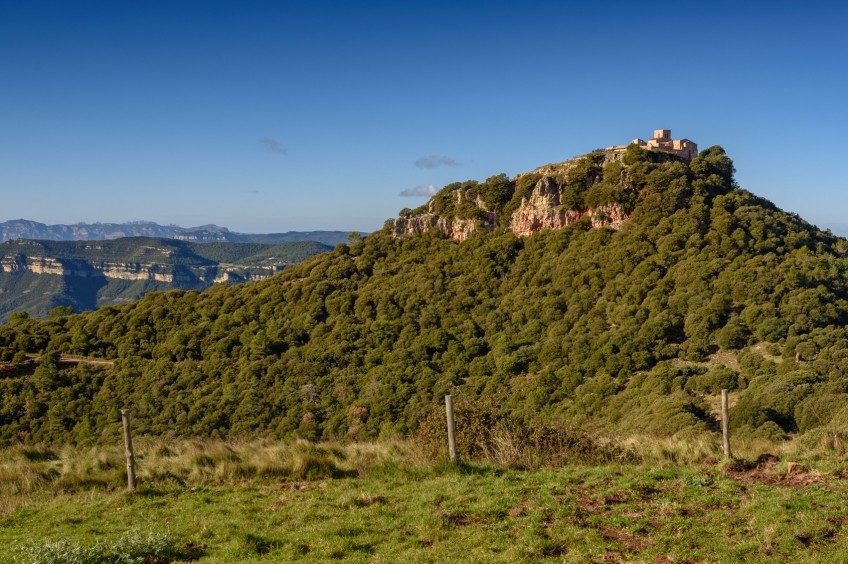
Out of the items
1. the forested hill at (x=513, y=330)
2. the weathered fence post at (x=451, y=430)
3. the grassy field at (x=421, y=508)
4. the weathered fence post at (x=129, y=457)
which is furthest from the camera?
the forested hill at (x=513, y=330)

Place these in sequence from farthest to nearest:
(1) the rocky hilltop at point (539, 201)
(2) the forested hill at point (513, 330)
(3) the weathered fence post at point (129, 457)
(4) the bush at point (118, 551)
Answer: (1) the rocky hilltop at point (539, 201), (2) the forested hill at point (513, 330), (3) the weathered fence post at point (129, 457), (4) the bush at point (118, 551)

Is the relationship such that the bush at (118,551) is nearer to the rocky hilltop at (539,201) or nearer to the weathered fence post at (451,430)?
the weathered fence post at (451,430)

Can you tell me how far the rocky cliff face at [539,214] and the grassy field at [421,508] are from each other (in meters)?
29.7

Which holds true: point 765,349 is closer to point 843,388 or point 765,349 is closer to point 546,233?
point 843,388

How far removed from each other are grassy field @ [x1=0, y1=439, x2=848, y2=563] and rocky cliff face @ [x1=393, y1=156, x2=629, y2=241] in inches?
1170

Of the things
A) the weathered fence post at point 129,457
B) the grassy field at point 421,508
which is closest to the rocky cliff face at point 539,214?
the grassy field at point 421,508

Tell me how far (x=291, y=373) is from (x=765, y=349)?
2392 centimetres

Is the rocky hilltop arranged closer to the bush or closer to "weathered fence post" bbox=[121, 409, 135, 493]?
"weathered fence post" bbox=[121, 409, 135, 493]

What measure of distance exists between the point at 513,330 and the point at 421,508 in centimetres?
2731

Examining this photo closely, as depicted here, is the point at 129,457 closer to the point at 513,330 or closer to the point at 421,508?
the point at 421,508

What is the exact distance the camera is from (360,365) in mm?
35094

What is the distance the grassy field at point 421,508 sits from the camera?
659 centimetres

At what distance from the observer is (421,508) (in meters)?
8.19

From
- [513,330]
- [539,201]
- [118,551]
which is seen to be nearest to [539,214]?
[539,201]
